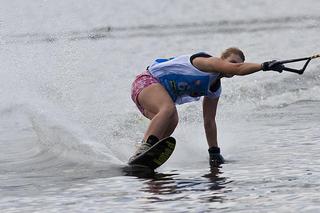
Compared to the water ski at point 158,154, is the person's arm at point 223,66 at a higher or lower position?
higher

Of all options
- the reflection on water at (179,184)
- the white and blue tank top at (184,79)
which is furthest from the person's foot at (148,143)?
the white and blue tank top at (184,79)

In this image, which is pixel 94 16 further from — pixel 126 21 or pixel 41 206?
pixel 41 206

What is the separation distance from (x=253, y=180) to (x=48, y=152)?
10.2 feet

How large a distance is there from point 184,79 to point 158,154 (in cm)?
85

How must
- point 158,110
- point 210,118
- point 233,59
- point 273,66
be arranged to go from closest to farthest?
point 273,66, point 233,59, point 158,110, point 210,118

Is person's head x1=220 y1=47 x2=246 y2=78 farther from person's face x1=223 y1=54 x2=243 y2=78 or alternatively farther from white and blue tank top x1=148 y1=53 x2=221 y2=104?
white and blue tank top x1=148 y1=53 x2=221 y2=104

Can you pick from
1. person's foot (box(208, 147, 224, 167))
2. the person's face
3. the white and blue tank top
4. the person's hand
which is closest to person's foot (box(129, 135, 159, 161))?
the white and blue tank top

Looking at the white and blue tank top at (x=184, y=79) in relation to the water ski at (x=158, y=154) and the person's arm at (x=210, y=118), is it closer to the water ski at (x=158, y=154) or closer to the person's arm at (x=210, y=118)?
the person's arm at (x=210, y=118)

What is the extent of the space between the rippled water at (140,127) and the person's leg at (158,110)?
1.22ft

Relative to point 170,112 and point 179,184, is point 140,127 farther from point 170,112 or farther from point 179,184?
point 179,184

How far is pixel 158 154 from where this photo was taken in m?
8.95

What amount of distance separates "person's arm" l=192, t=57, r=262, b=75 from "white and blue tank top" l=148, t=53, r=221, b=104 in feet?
0.29

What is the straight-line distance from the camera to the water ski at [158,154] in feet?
29.3

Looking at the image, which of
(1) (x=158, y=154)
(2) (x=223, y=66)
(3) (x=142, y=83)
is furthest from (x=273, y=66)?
(3) (x=142, y=83)
